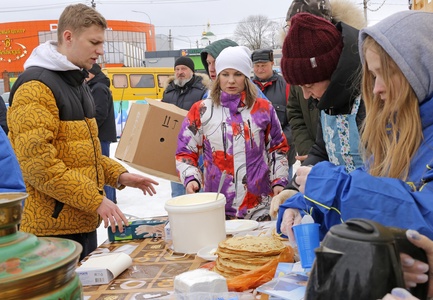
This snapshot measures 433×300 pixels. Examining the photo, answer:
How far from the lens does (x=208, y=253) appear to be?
68.2 inches

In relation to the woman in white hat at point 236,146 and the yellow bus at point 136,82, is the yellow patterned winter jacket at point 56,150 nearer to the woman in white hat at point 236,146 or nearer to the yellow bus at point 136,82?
the woman in white hat at point 236,146

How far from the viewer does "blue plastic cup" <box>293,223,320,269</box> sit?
127 centimetres

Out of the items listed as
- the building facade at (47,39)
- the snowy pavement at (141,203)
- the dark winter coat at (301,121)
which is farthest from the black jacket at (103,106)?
the building facade at (47,39)

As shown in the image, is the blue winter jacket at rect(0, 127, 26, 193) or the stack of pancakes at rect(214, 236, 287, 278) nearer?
the stack of pancakes at rect(214, 236, 287, 278)

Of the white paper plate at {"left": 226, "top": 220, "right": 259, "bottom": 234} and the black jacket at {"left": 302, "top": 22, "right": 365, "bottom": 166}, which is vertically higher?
the black jacket at {"left": 302, "top": 22, "right": 365, "bottom": 166}

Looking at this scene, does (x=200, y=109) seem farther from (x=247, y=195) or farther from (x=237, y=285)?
(x=237, y=285)

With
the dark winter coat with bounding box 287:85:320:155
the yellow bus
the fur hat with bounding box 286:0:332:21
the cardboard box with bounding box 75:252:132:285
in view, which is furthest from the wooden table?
the yellow bus

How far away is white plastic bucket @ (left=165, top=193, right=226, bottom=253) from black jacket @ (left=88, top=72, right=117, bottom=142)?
3353 mm

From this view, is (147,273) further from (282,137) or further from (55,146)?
(282,137)

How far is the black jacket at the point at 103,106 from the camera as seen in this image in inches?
194

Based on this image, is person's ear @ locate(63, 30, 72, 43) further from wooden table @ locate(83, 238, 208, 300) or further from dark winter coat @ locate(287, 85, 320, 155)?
dark winter coat @ locate(287, 85, 320, 155)

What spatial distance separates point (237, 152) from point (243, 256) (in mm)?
1077

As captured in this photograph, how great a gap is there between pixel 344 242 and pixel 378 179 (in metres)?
0.45

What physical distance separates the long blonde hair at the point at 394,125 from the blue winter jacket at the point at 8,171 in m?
1.28
